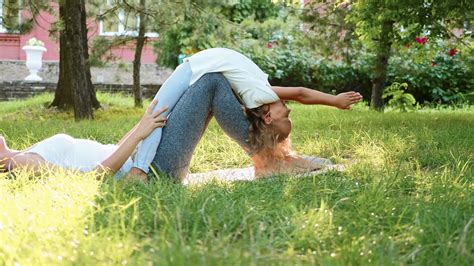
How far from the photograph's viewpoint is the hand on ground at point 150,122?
134 inches

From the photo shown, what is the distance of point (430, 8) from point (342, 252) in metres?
5.28

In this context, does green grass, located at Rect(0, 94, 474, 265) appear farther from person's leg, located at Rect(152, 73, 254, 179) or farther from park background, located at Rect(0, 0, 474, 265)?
person's leg, located at Rect(152, 73, 254, 179)

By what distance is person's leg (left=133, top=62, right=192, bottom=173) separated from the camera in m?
3.43

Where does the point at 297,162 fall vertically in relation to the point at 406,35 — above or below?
below

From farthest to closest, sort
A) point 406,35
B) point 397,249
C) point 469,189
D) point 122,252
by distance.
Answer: point 406,35 → point 469,189 → point 397,249 → point 122,252

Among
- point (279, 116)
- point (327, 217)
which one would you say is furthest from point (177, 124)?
point (327, 217)

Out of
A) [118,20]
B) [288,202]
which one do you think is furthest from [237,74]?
[118,20]

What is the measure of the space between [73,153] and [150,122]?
0.43 metres

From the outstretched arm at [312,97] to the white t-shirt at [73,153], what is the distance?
99 cm

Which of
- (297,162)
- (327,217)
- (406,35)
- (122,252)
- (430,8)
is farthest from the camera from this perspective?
(406,35)

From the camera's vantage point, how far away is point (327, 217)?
7.36 ft

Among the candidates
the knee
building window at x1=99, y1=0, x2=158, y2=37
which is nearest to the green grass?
the knee

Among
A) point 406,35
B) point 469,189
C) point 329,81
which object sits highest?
point 406,35

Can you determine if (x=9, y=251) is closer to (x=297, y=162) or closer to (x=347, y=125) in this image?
(x=297, y=162)
